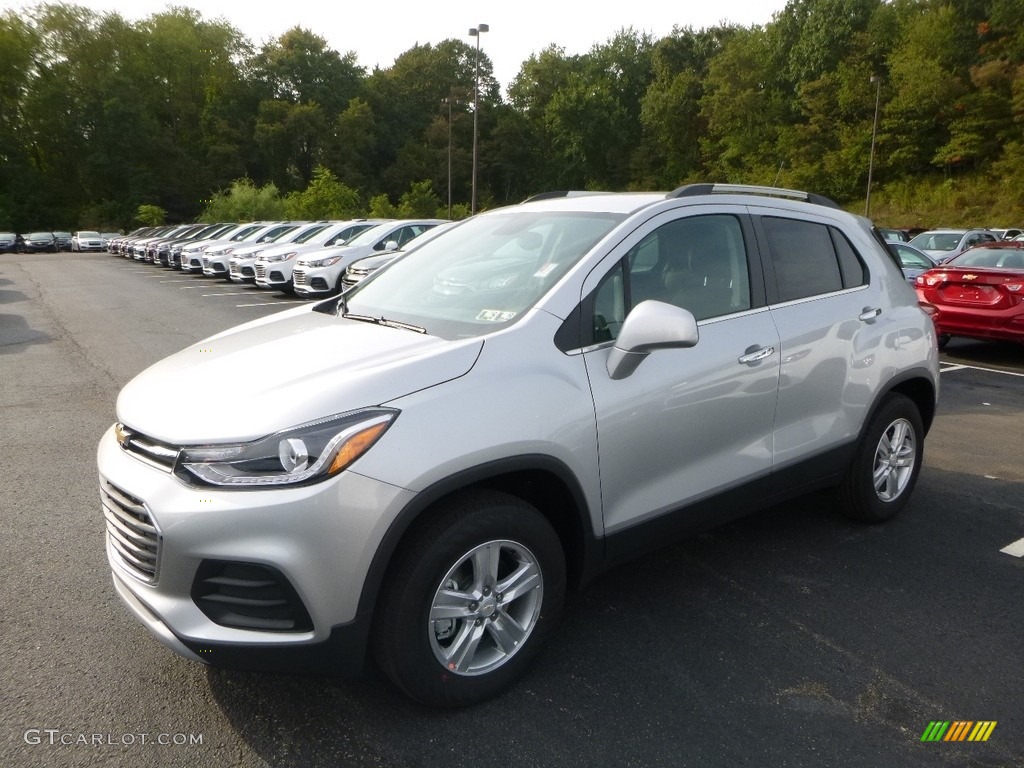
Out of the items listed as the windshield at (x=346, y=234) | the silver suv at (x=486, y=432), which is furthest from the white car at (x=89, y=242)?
the silver suv at (x=486, y=432)

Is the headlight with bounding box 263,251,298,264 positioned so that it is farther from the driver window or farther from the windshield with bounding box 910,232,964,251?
the windshield with bounding box 910,232,964,251

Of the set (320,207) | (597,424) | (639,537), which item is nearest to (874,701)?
(639,537)

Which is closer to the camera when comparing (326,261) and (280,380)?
(280,380)

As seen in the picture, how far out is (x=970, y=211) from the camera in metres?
42.7

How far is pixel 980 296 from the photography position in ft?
31.8

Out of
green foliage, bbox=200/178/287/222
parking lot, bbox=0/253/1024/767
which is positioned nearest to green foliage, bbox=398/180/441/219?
green foliage, bbox=200/178/287/222

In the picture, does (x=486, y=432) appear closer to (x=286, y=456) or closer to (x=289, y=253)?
(x=286, y=456)

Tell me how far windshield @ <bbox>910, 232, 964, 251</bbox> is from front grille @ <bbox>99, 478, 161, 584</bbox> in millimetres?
21548

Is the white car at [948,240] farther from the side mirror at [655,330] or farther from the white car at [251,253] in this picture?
the side mirror at [655,330]

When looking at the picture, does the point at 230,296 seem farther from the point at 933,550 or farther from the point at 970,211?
the point at 970,211

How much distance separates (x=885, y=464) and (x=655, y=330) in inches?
90.5

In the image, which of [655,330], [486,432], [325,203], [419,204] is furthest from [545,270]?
[419,204]

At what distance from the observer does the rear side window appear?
383 cm

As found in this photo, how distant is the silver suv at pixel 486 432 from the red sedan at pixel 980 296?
649 centimetres
